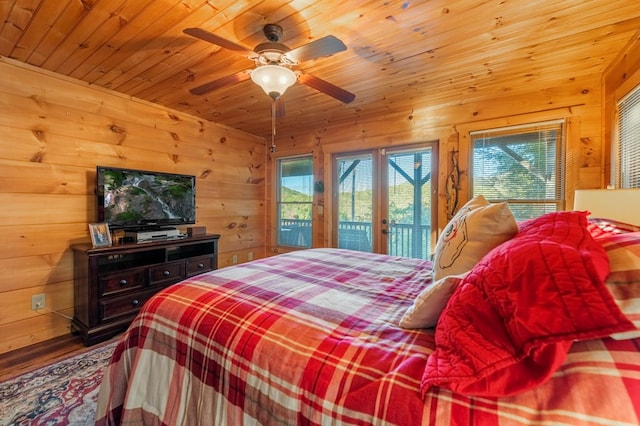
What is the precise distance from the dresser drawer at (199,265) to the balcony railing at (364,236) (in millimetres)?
1454

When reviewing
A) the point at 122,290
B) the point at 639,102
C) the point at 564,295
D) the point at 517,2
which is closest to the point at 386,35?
the point at 517,2

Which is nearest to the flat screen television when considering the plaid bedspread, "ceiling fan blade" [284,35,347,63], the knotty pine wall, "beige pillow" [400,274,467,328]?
the knotty pine wall

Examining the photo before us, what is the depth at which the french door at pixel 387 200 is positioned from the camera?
10.8 ft

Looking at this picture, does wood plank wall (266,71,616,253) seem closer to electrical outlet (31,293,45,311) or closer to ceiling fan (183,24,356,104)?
ceiling fan (183,24,356,104)

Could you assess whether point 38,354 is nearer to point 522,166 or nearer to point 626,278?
point 626,278

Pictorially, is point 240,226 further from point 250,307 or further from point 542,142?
point 542,142

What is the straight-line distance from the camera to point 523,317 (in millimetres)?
582

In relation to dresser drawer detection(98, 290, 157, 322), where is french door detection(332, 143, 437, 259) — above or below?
above

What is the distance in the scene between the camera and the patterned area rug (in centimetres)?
150

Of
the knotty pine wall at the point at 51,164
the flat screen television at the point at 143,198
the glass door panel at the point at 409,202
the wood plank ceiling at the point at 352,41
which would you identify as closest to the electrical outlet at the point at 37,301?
the knotty pine wall at the point at 51,164

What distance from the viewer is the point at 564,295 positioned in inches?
22.2

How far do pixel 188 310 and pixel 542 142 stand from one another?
333 cm

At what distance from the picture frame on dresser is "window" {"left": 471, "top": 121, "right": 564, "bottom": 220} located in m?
3.68

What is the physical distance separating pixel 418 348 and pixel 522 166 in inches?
110
